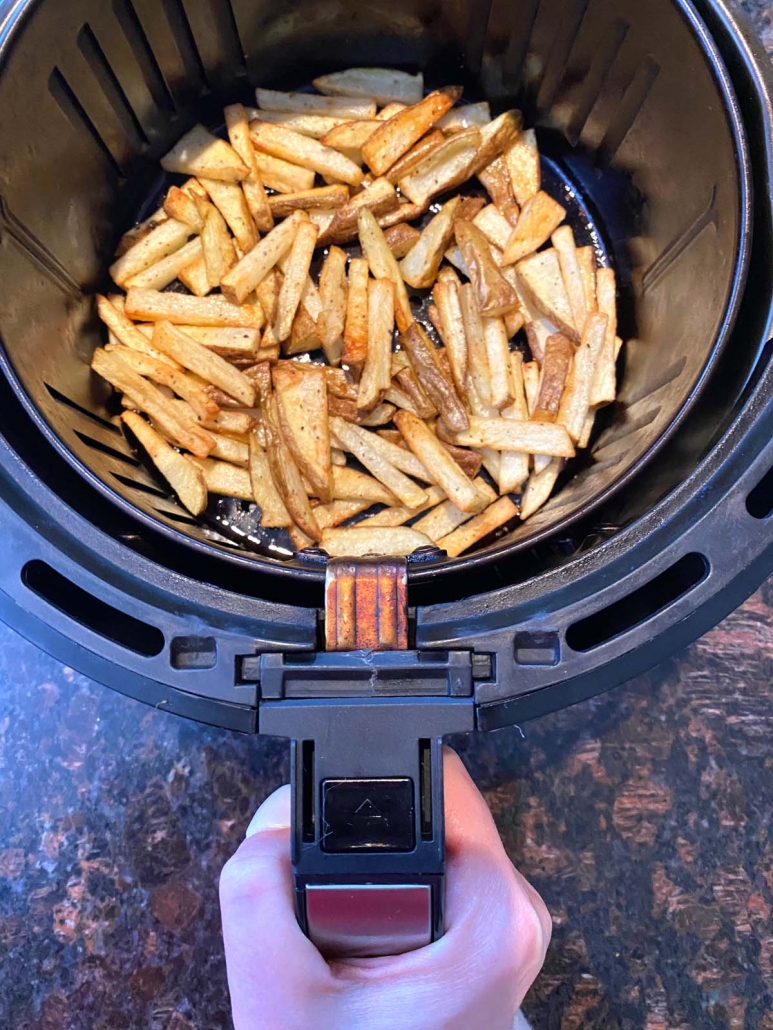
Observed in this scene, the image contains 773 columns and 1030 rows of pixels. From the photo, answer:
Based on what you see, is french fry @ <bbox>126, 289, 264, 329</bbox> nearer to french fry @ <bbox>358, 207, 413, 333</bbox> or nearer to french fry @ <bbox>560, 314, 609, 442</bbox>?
french fry @ <bbox>358, 207, 413, 333</bbox>

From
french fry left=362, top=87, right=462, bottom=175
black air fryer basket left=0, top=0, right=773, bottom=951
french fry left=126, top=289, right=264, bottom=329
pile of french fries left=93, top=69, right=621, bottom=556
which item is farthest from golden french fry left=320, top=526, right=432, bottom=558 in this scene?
french fry left=362, top=87, right=462, bottom=175

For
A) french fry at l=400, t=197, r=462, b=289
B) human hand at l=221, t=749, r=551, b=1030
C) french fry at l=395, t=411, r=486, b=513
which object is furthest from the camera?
french fry at l=400, t=197, r=462, b=289

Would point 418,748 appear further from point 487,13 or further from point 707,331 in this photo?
point 487,13

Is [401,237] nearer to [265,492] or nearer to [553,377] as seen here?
[553,377]

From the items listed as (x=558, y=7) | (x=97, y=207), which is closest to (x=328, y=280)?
(x=97, y=207)

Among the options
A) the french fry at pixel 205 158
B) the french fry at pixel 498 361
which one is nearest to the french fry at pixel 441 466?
the french fry at pixel 498 361

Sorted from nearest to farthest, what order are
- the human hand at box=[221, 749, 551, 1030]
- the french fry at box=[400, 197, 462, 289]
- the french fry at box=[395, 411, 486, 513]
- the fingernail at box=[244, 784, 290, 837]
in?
the human hand at box=[221, 749, 551, 1030] < the fingernail at box=[244, 784, 290, 837] < the french fry at box=[395, 411, 486, 513] < the french fry at box=[400, 197, 462, 289]
